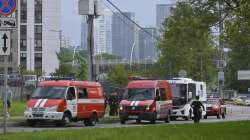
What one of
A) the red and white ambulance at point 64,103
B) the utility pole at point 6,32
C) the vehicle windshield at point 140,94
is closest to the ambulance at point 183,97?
the vehicle windshield at point 140,94

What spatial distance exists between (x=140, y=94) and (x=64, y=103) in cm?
670

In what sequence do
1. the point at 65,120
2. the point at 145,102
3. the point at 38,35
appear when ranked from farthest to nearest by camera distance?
the point at 38,35, the point at 145,102, the point at 65,120

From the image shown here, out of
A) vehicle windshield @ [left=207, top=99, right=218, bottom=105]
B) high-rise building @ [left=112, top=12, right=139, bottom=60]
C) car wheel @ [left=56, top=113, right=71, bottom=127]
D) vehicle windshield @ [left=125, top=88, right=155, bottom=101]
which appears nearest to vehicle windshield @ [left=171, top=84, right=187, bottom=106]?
vehicle windshield @ [left=125, top=88, right=155, bottom=101]

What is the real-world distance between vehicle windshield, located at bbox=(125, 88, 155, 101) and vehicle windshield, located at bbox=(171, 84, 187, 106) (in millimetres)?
7036

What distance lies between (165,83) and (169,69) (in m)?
37.0

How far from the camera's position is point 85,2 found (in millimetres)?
39469

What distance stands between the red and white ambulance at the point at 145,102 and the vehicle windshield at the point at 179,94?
5.34 metres

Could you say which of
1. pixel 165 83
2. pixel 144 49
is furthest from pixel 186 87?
pixel 144 49

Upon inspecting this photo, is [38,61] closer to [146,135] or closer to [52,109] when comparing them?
[52,109]

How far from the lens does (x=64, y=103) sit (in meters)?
31.0

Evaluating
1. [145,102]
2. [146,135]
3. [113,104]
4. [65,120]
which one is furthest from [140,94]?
[146,135]

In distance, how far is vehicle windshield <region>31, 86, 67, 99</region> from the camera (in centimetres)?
3128

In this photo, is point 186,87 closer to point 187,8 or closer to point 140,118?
point 140,118

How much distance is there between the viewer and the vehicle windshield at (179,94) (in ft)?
143
